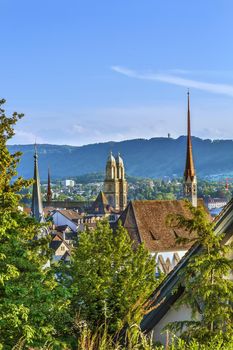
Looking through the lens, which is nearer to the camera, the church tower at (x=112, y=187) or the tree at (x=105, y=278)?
the tree at (x=105, y=278)

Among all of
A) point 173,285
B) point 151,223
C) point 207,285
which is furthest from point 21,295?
point 151,223

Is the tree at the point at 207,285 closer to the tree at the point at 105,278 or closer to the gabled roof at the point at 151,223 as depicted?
the tree at the point at 105,278

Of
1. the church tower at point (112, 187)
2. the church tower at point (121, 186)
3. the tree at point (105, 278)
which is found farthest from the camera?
the church tower at point (121, 186)

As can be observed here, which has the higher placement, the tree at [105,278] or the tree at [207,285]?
the tree at [207,285]

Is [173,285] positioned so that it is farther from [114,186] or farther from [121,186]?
[121,186]

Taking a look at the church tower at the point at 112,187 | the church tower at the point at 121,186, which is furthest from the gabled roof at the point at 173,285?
the church tower at the point at 121,186

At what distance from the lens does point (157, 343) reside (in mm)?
6566

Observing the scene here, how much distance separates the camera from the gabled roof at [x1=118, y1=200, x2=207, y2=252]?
3725cm

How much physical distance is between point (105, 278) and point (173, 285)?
16.9ft

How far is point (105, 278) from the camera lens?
460 inches

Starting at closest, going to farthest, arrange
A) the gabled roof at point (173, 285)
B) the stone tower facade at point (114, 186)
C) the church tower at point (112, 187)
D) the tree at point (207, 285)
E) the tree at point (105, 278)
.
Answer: the tree at point (207, 285) < the gabled roof at point (173, 285) < the tree at point (105, 278) < the church tower at point (112, 187) < the stone tower facade at point (114, 186)

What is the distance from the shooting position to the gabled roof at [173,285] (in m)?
6.36

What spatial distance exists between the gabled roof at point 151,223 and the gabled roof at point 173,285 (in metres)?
29.7

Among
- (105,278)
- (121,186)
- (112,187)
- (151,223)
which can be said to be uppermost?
(121,186)
